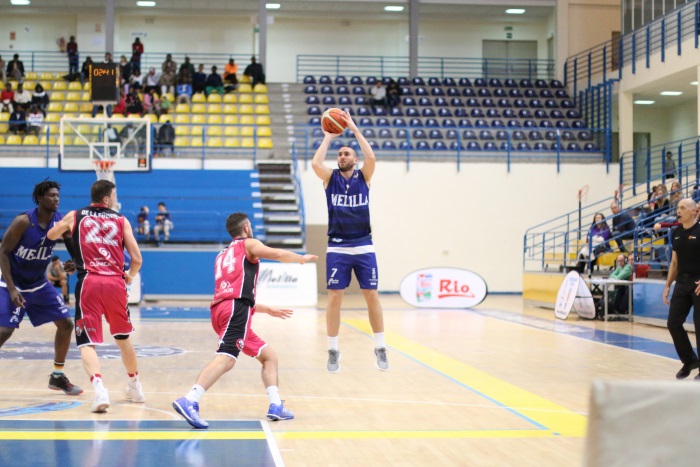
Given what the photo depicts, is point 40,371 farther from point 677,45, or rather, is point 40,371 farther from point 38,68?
point 38,68

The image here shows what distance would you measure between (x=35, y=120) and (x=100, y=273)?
20.7m

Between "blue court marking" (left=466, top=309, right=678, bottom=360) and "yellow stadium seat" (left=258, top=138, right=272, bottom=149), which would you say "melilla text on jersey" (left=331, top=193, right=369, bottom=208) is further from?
"yellow stadium seat" (left=258, top=138, right=272, bottom=149)

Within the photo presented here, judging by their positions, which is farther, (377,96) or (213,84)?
(213,84)

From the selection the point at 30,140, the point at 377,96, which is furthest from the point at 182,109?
the point at 377,96

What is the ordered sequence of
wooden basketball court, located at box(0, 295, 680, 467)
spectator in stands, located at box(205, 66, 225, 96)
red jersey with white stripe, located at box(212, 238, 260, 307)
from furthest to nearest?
spectator in stands, located at box(205, 66, 225, 96) → red jersey with white stripe, located at box(212, 238, 260, 307) → wooden basketball court, located at box(0, 295, 680, 467)

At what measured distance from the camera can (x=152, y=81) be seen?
28281 millimetres

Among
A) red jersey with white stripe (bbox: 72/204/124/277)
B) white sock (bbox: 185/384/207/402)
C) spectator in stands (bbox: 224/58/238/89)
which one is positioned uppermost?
spectator in stands (bbox: 224/58/238/89)

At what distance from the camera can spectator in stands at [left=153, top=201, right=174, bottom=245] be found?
22.2 metres

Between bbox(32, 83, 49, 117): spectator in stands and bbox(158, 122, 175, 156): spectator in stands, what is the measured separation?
14.9ft

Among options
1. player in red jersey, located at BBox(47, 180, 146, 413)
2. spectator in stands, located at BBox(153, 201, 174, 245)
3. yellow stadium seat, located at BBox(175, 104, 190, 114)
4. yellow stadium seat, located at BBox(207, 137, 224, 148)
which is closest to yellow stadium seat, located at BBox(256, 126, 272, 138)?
yellow stadium seat, located at BBox(207, 137, 224, 148)

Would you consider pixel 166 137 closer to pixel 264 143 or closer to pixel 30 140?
pixel 264 143

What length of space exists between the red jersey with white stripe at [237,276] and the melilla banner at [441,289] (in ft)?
43.4

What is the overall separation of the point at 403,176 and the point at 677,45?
26.3ft

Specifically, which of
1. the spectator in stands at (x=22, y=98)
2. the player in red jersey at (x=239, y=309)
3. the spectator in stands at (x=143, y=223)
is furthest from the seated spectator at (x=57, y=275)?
the player in red jersey at (x=239, y=309)
